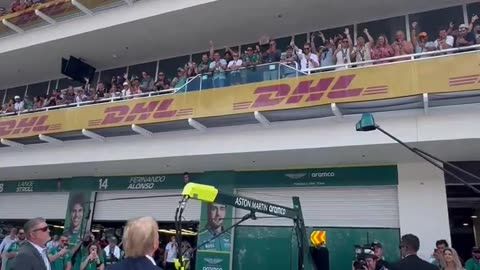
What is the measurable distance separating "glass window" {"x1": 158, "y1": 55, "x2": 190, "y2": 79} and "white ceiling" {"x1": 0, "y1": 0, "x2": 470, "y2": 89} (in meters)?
0.20

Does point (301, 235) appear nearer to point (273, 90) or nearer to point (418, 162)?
point (273, 90)

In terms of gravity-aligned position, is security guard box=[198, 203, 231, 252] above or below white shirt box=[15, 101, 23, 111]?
below

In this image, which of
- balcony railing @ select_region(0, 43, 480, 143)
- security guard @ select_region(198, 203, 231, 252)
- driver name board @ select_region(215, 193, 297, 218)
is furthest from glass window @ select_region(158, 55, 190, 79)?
driver name board @ select_region(215, 193, 297, 218)

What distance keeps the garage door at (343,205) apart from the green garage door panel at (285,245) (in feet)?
0.63

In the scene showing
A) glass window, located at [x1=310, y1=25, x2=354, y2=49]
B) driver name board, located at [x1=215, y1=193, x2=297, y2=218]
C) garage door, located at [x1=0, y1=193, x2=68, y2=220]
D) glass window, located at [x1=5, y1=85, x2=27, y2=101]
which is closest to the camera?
driver name board, located at [x1=215, y1=193, x2=297, y2=218]

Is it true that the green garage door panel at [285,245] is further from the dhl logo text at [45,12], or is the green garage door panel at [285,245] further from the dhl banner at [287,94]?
the dhl logo text at [45,12]

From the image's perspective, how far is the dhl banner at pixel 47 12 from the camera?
13.7m

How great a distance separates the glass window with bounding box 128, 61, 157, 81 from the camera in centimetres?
1511

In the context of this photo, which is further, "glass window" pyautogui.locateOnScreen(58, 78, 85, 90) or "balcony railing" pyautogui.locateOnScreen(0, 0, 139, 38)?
"glass window" pyautogui.locateOnScreen(58, 78, 85, 90)

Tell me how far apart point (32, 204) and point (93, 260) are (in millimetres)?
7206

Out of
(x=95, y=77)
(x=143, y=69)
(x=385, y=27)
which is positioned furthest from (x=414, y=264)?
(x=95, y=77)

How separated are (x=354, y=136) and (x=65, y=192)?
33.4 feet

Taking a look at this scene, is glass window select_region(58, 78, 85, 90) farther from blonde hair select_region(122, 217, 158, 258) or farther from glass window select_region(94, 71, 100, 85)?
blonde hair select_region(122, 217, 158, 258)

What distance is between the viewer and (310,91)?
30.3 ft
